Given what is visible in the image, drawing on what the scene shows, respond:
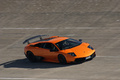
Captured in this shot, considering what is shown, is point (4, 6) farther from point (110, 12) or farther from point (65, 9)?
point (110, 12)

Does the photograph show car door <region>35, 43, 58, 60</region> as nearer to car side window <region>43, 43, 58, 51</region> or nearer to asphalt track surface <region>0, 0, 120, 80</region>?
car side window <region>43, 43, 58, 51</region>

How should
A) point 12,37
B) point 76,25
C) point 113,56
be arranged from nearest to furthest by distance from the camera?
point 113,56, point 12,37, point 76,25

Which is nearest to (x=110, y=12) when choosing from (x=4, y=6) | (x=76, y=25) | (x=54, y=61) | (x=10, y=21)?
(x=76, y=25)

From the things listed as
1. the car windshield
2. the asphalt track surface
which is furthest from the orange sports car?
the asphalt track surface

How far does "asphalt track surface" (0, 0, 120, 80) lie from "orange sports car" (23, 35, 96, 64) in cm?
31

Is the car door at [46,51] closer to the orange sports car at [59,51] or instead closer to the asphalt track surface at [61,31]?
the orange sports car at [59,51]

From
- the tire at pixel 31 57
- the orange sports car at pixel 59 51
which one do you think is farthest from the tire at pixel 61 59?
the tire at pixel 31 57

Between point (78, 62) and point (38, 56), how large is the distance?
247 centimetres

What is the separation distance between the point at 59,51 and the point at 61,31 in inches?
338

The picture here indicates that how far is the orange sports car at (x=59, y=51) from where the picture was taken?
15914mm

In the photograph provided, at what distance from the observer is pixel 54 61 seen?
54.5 ft

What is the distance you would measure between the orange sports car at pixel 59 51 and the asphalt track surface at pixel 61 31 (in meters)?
0.31

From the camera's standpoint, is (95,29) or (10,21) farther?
(10,21)

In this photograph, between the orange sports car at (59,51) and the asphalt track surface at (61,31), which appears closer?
the asphalt track surface at (61,31)
